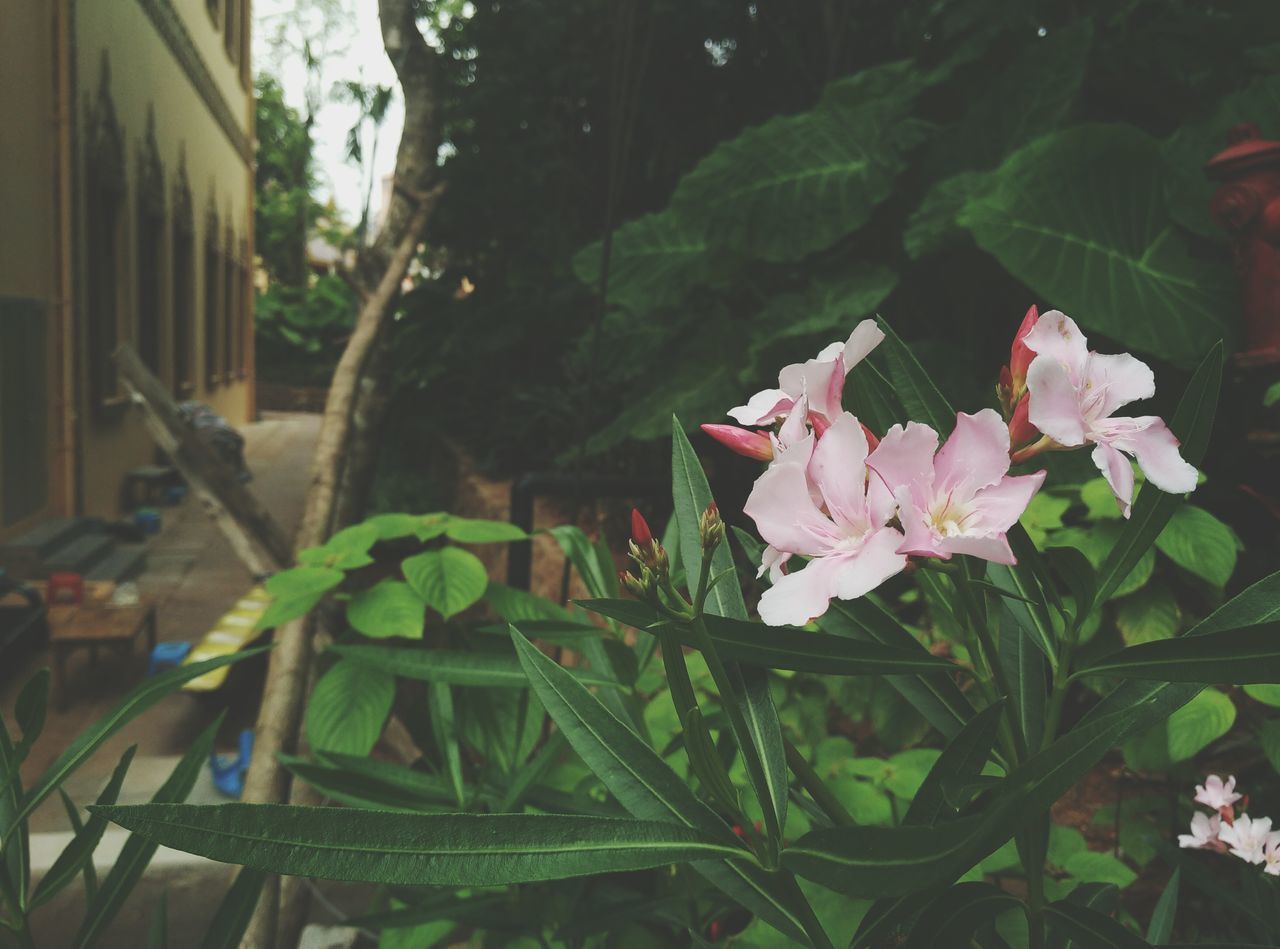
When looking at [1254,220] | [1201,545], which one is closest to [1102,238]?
[1254,220]

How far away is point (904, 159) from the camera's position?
10.9 feet

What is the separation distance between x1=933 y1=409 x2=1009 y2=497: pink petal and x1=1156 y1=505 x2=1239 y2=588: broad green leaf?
0.72 metres

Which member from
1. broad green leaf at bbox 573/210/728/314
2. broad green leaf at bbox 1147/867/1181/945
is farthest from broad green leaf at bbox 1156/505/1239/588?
broad green leaf at bbox 573/210/728/314

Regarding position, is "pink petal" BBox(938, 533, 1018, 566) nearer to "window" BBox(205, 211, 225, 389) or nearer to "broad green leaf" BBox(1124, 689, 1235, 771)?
"broad green leaf" BBox(1124, 689, 1235, 771)

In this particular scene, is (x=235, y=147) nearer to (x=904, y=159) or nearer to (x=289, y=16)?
(x=289, y=16)

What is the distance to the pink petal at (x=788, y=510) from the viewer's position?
437 mm

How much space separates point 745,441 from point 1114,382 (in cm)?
18

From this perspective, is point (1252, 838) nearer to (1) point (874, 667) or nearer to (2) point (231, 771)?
(1) point (874, 667)

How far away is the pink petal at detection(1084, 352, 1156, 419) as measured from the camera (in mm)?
493

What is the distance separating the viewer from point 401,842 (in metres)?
0.40

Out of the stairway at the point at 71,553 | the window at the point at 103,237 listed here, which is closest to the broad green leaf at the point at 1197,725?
the stairway at the point at 71,553

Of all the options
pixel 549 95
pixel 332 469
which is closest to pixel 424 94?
pixel 332 469

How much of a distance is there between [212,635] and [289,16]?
56.6ft

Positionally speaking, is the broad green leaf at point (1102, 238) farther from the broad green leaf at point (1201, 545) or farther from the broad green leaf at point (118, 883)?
the broad green leaf at point (118, 883)
